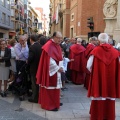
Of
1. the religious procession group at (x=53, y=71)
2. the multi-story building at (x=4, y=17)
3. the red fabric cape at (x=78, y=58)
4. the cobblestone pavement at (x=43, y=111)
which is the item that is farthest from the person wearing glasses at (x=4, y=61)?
the multi-story building at (x=4, y=17)

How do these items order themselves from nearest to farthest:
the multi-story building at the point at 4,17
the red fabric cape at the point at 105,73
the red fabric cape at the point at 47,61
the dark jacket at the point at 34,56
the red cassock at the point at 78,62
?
the red fabric cape at the point at 105,73, the red fabric cape at the point at 47,61, the dark jacket at the point at 34,56, the red cassock at the point at 78,62, the multi-story building at the point at 4,17

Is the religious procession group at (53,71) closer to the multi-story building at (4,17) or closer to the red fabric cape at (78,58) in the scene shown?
the red fabric cape at (78,58)

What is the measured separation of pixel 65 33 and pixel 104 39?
27375mm

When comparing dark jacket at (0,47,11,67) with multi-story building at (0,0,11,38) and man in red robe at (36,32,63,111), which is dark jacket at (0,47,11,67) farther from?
multi-story building at (0,0,11,38)

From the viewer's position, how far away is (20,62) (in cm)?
698

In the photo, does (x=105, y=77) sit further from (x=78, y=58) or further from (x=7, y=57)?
(x=78, y=58)

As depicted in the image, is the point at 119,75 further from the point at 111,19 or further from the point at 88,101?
the point at 111,19

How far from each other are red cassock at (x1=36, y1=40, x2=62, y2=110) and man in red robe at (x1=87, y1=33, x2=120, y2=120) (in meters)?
1.10

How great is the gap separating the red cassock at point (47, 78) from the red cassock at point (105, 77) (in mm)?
1153

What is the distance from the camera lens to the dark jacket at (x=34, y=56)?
19.9 ft

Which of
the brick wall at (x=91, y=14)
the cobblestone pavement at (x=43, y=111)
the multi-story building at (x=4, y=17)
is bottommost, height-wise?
the cobblestone pavement at (x=43, y=111)

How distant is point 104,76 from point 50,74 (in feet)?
4.64

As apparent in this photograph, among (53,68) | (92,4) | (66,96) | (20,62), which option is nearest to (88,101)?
(66,96)

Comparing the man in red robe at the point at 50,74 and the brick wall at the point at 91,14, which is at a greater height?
the brick wall at the point at 91,14
